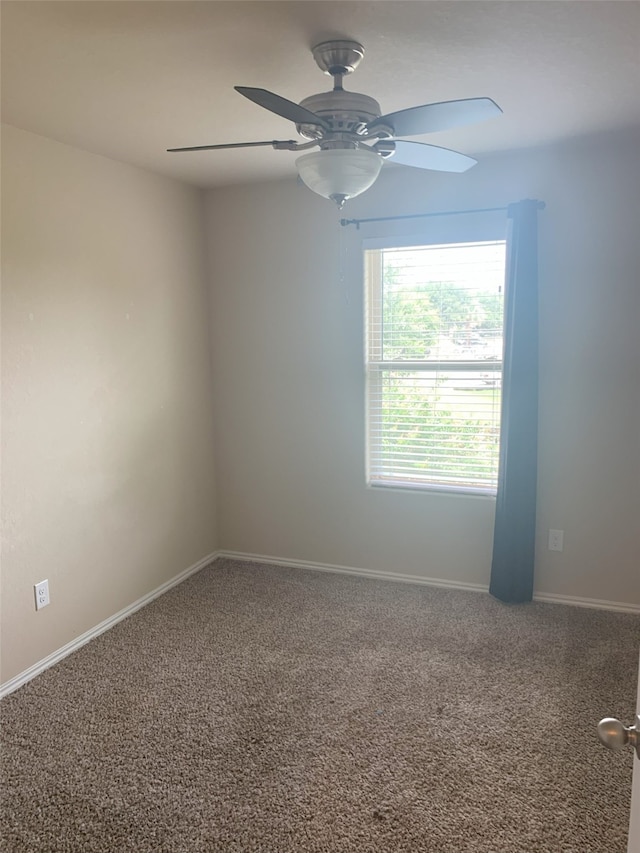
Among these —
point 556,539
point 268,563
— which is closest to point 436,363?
point 556,539

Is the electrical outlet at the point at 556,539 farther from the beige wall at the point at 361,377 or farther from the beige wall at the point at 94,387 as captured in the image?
the beige wall at the point at 94,387

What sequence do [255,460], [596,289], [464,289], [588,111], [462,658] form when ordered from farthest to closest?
[255,460] < [464,289] < [596,289] < [462,658] < [588,111]

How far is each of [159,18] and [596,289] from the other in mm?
2307

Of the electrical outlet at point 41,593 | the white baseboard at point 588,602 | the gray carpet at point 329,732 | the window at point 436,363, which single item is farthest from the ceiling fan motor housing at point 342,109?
the white baseboard at point 588,602

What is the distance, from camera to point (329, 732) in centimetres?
222

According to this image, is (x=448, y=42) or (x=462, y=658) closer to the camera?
(x=448, y=42)

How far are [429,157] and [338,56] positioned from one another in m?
0.44

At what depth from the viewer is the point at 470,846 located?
174 centimetres

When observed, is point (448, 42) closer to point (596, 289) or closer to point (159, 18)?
point (159, 18)

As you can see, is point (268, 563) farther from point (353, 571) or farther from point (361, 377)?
point (361, 377)

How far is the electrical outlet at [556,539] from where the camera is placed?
10.4 feet

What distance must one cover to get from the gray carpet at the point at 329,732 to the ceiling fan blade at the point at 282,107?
208cm

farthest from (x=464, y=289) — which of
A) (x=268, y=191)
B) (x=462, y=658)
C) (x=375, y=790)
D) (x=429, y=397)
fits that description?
(x=375, y=790)

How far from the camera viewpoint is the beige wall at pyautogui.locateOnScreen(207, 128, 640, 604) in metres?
2.93
